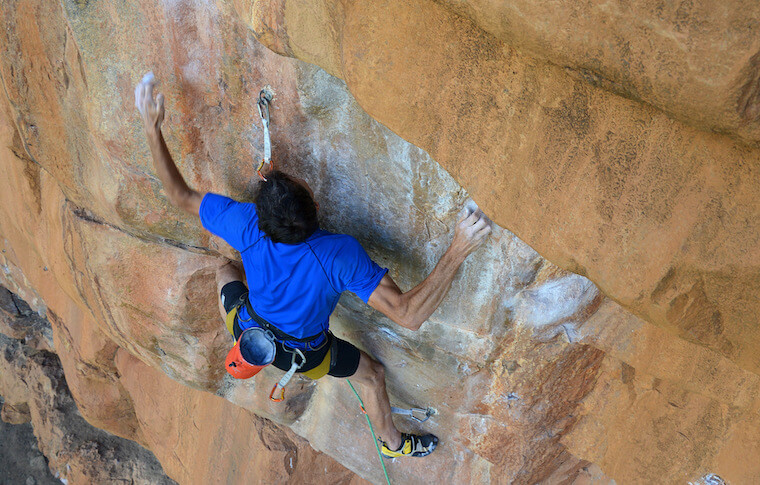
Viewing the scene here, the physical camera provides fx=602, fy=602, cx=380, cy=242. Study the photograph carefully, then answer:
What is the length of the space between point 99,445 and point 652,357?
628 cm

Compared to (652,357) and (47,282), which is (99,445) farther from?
(652,357)

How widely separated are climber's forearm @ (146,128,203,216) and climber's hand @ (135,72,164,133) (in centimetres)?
3

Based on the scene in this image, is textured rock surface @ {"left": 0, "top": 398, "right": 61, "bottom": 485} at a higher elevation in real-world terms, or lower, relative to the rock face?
lower

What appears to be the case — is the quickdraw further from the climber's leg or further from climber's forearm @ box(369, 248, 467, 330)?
climber's forearm @ box(369, 248, 467, 330)

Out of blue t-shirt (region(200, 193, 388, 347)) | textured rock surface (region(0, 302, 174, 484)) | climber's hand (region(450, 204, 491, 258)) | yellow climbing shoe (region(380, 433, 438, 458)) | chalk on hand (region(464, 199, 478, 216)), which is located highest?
chalk on hand (region(464, 199, 478, 216))

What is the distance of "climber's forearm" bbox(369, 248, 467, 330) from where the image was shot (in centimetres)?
228

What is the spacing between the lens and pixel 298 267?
254 cm

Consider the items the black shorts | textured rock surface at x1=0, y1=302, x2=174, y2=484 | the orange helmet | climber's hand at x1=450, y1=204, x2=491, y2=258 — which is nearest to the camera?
climber's hand at x1=450, y1=204, x2=491, y2=258

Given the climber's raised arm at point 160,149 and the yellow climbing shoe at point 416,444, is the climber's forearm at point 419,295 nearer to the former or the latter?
the climber's raised arm at point 160,149

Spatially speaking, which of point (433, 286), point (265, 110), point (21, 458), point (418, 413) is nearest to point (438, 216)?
point (433, 286)

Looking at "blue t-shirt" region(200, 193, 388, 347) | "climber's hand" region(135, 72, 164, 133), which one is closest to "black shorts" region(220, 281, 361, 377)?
"blue t-shirt" region(200, 193, 388, 347)

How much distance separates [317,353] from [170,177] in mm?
1068

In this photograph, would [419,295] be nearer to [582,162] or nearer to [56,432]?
[582,162]

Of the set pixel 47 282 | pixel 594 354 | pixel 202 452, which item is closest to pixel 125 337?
pixel 202 452
